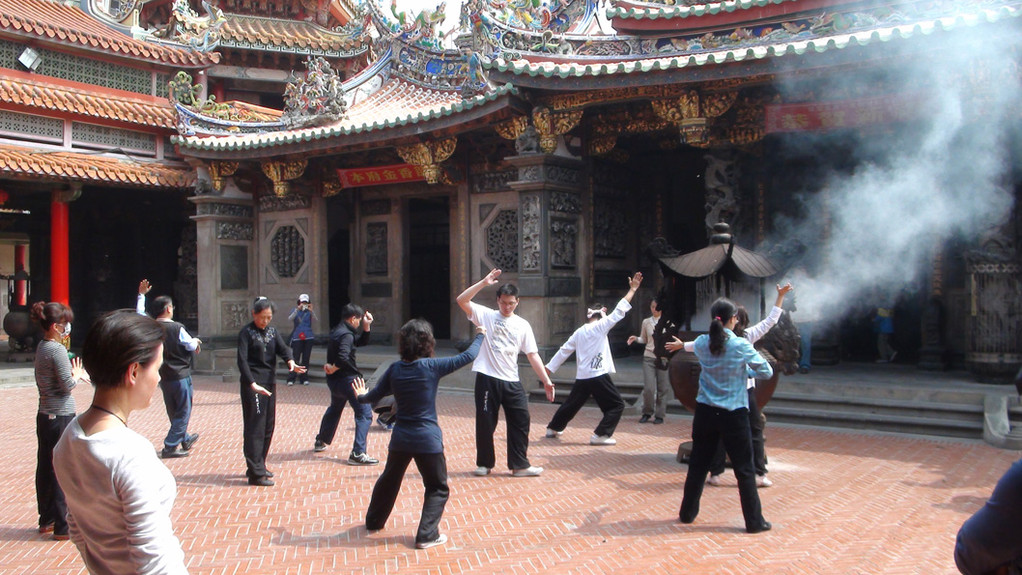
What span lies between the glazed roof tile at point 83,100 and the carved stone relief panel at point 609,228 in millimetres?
9902

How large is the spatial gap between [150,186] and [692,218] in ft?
37.3

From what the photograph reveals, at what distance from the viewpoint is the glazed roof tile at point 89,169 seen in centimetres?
1491

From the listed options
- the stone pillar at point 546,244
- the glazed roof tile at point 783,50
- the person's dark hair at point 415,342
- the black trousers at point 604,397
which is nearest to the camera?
the person's dark hair at point 415,342

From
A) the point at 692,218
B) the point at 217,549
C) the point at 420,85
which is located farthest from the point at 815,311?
the point at 217,549

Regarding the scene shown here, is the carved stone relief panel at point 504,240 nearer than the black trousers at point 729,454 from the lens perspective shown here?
No

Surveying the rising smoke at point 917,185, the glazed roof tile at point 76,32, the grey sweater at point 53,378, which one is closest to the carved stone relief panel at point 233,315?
the glazed roof tile at point 76,32

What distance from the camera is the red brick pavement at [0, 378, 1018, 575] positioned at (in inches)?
187

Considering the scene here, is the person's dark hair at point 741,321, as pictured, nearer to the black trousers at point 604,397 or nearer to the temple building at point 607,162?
the temple building at point 607,162

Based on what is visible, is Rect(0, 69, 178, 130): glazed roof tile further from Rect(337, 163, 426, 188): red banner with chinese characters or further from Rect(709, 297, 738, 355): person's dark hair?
Rect(709, 297, 738, 355): person's dark hair

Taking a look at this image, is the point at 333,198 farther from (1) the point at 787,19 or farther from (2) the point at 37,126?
(1) the point at 787,19

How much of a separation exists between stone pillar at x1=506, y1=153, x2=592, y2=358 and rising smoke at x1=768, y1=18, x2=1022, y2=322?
3.18 meters

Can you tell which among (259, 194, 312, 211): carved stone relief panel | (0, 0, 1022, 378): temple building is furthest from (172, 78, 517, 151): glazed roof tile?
(259, 194, 312, 211): carved stone relief panel

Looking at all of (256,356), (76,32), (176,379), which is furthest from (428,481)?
(76,32)

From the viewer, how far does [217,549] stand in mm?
5020
